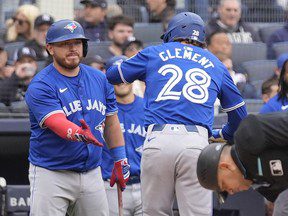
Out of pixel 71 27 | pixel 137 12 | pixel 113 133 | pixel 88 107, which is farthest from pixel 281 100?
pixel 137 12

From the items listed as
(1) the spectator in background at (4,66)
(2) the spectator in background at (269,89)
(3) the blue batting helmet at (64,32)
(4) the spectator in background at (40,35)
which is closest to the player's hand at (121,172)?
(3) the blue batting helmet at (64,32)

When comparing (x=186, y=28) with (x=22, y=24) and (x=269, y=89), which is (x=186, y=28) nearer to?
(x=269, y=89)

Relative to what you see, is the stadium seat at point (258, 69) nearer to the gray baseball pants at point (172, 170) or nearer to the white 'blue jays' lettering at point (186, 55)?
the white 'blue jays' lettering at point (186, 55)

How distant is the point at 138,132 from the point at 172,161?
1.78 meters

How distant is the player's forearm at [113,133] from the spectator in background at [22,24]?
409 centimetres

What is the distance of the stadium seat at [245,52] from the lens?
11.8 meters

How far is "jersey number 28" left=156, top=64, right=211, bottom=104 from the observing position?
7.02m

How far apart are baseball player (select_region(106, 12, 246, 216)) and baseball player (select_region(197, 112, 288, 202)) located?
244 centimetres

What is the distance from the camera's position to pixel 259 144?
4207 mm

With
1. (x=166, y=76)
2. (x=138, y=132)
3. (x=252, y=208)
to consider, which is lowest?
(x=252, y=208)

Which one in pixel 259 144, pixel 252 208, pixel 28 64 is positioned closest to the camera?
pixel 259 144

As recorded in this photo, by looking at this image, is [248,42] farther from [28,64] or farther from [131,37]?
[28,64]

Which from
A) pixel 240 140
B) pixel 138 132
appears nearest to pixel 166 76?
pixel 138 132

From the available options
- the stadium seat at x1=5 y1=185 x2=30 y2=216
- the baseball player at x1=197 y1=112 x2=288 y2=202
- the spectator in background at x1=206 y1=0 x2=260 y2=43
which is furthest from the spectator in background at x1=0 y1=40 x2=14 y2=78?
the baseball player at x1=197 y1=112 x2=288 y2=202
